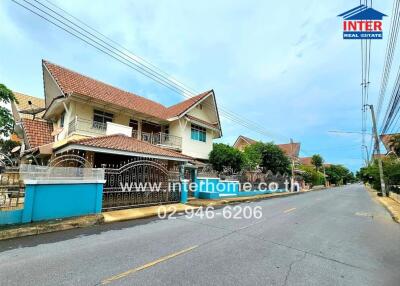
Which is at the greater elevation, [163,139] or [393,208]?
[163,139]

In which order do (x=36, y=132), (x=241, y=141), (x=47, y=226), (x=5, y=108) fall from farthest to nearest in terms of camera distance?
(x=241, y=141) → (x=36, y=132) → (x=5, y=108) → (x=47, y=226)

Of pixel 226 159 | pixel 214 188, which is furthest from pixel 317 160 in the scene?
pixel 214 188

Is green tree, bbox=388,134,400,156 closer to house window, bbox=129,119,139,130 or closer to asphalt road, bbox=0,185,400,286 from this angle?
asphalt road, bbox=0,185,400,286

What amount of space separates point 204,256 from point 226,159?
1709 centimetres

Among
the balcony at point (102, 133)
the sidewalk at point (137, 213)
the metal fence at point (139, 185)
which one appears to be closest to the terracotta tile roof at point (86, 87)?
the balcony at point (102, 133)

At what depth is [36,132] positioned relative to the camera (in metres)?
17.6

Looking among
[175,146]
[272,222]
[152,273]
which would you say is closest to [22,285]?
[152,273]

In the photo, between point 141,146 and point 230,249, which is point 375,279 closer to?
point 230,249

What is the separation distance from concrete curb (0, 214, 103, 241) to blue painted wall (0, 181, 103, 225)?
431mm

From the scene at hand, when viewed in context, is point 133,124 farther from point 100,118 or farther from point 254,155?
point 254,155

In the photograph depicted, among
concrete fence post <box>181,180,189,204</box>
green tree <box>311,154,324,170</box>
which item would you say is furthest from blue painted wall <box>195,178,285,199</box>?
green tree <box>311,154,324,170</box>

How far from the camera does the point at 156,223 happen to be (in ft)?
29.0

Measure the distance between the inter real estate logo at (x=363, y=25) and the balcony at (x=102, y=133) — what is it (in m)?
14.2

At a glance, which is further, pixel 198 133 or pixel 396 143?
pixel 396 143
